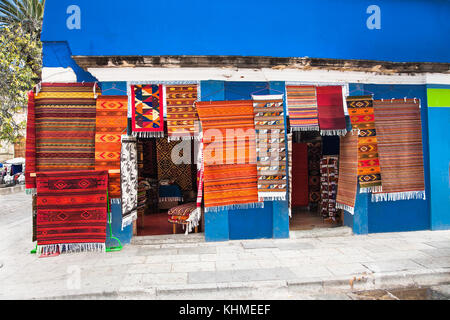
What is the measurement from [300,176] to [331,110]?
2971 mm

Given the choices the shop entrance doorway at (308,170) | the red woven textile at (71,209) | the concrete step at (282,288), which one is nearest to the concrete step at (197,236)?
the red woven textile at (71,209)

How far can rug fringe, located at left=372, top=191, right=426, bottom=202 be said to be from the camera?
614cm

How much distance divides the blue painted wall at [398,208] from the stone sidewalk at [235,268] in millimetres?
322

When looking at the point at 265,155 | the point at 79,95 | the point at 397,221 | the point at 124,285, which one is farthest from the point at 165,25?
the point at 397,221

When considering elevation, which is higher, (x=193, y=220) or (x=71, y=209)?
(x=71, y=209)

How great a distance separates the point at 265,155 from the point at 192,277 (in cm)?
276

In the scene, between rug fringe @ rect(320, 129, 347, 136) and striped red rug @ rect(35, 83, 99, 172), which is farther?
rug fringe @ rect(320, 129, 347, 136)

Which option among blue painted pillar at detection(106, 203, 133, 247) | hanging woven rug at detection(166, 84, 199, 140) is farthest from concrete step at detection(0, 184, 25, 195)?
hanging woven rug at detection(166, 84, 199, 140)

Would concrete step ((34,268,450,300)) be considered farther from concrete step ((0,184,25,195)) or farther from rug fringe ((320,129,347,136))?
concrete step ((0,184,25,195))

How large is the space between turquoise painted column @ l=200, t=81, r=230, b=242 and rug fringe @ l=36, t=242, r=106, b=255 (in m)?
2.04

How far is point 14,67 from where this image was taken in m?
10.5

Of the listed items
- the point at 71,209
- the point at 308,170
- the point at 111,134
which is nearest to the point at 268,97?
the point at 111,134

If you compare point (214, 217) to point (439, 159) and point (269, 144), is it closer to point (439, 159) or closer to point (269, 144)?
point (269, 144)

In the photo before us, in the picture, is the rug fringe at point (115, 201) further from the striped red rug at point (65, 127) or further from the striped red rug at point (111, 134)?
the striped red rug at point (65, 127)
